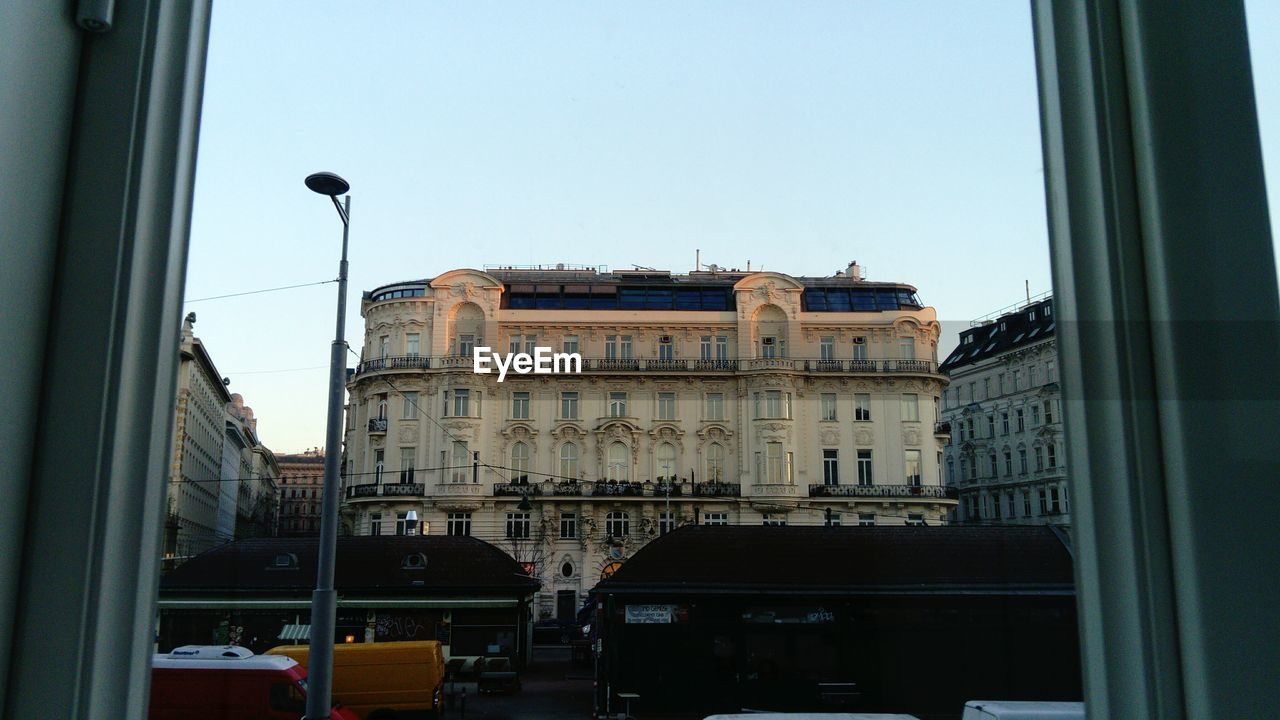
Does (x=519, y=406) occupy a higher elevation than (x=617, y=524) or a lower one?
higher

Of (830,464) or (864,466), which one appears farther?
(830,464)

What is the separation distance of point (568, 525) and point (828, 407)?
6813mm

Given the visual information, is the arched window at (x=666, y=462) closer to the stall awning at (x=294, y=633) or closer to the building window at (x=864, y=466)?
the building window at (x=864, y=466)

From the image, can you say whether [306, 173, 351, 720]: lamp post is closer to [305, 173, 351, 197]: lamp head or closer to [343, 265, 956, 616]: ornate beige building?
[305, 173, 351, 197]: lamp head

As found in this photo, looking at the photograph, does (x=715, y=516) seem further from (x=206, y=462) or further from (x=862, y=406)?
(x=206, y=462)

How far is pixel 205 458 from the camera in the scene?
6.42ft

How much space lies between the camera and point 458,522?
64.1 feet

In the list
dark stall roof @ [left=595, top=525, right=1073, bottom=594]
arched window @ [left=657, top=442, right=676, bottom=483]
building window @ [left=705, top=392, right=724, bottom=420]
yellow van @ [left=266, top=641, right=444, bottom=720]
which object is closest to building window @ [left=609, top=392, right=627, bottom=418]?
arched window @ [left=657, top=442, right=676, bottom=483]

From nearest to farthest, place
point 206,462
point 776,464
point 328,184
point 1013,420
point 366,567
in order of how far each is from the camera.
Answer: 1. point 206,462
2. point 328,184
3. point 1013,420
4. point 366,567
5. point 776,464

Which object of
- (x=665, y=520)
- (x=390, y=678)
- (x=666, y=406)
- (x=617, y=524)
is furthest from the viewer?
(x=617, y=524)

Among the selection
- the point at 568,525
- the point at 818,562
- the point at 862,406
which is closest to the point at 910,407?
the point at 862,406

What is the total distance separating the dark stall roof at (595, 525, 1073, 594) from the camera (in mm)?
6598

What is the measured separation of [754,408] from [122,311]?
63.6 ft

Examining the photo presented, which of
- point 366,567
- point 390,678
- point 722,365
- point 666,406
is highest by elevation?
point 722,365
